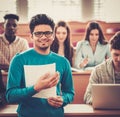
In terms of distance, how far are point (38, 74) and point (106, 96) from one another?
1.65 ft

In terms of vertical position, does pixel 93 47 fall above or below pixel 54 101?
above

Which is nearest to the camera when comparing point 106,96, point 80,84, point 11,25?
point 106,96

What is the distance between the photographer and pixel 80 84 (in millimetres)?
2959

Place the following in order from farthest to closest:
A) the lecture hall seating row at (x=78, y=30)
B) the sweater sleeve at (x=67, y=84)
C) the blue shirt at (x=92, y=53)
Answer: the lecture hall seating row at (x=78, y=30)
the blue shirt at (x=92, y=53)
the sweater sleeve at (x=67, y=84)

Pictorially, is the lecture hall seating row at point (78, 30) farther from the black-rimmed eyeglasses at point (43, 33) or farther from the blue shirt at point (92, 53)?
the black-rimmed eyeglasses at point (43, 33)

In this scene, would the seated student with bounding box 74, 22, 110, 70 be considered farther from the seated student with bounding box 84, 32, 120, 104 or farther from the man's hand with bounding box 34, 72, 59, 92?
the man's hand with bounding box 34, 72, 59, 92

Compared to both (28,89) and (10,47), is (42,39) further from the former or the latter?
(10,47)

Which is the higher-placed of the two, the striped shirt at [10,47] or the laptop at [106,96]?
the striped shirt at [10,47]

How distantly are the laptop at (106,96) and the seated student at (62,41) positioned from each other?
2.13m

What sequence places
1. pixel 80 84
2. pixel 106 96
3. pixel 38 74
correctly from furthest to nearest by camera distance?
pixel 80 84
pixel 106 96
pixel 38 74

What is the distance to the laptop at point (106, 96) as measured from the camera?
5.96ft

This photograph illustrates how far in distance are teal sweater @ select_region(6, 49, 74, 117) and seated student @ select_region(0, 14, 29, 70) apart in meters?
2.12

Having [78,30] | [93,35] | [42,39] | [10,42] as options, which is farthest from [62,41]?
[42,39]

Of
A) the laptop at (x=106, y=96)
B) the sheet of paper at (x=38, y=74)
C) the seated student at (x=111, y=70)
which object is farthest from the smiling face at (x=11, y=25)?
the sheet of paper at (x=38, y=74)
